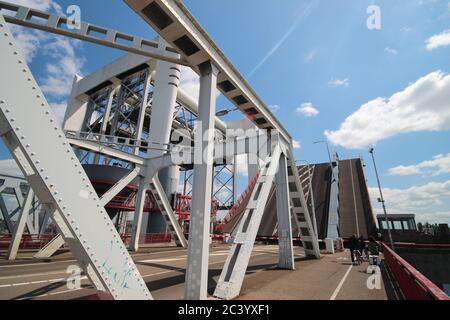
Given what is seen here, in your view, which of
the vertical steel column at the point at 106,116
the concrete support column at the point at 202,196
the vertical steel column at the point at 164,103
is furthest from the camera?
the vertical steel column at the point at 106,116

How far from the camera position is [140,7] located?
16.8ft

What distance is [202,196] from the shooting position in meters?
6.01

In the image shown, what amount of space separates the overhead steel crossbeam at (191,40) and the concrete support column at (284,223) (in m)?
4.26

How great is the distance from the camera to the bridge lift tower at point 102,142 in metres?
2.68

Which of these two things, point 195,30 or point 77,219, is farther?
point 195,30

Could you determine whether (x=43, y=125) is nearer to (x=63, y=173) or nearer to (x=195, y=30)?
(x=63, y=173)

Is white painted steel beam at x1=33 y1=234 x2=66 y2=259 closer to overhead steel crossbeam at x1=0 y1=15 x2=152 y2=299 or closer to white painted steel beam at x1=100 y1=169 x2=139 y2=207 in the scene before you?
white painted steel beam at x1=100 y1=169 x2=139 y2=207

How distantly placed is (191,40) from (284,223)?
873cm

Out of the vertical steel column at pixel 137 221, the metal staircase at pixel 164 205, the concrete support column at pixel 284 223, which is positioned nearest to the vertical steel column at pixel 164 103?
the metal staircase at pixel 164 205

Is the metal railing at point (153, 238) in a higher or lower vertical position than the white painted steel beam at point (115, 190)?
lower

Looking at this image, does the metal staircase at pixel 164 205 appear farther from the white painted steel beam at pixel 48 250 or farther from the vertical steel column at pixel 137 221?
the white painted steel beam at pixel 48 250

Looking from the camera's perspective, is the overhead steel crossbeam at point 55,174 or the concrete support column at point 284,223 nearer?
the overhead steel crossbeam at point 55,174
